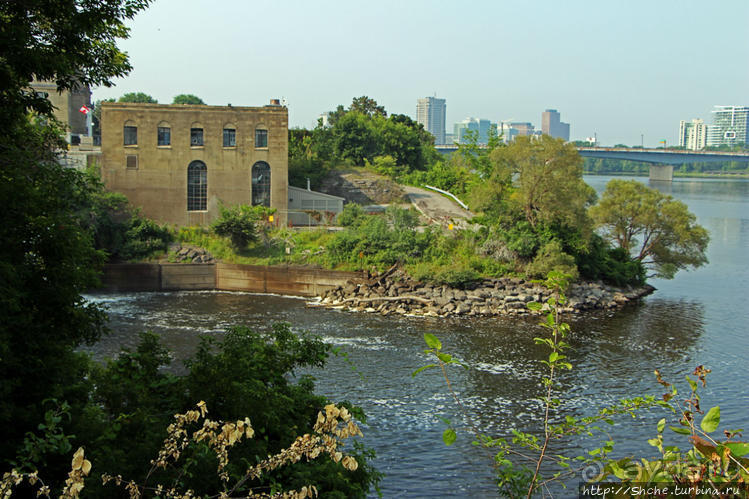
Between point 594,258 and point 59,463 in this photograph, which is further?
point 594,258

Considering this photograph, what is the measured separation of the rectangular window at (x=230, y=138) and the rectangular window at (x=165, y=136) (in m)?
3.30

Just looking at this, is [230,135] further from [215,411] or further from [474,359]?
[215,411]

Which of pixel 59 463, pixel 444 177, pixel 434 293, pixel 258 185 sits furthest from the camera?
pixel 444 177

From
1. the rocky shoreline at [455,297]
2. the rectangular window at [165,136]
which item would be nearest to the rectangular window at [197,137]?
the rectangular window at [165,136]

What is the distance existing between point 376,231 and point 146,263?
12.5m

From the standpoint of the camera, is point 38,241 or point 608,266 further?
point 608,266

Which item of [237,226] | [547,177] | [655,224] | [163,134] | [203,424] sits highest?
[163,134]

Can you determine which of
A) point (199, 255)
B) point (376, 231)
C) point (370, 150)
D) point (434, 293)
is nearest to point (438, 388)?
point (434, 293)

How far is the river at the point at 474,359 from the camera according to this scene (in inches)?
694

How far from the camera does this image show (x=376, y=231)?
38531 mm

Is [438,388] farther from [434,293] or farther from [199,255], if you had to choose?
[199,255]

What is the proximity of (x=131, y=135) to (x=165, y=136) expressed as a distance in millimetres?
1985

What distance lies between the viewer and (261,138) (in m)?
43.8

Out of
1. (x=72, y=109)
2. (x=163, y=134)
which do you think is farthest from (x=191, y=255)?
(x=72, y=109)
